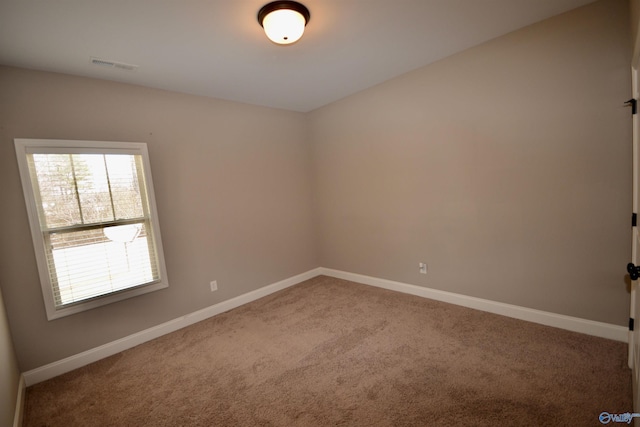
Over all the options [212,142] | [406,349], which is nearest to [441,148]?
[406,349]

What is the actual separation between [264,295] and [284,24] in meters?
3.16

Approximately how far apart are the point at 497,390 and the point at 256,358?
1831 millimetres

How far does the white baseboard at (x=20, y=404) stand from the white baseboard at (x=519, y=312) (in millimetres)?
3437

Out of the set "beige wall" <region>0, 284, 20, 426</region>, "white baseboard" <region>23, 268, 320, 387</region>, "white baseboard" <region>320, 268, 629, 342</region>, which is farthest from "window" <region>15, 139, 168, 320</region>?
"white baseboard" <region>320, 268, 629, 342</region>

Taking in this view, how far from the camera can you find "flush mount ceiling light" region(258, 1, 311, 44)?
1.83 meters

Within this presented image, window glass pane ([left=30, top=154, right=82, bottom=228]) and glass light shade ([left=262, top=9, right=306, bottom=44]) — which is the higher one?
glass light shade ([left=262, top=9, right=306, bottom=44])

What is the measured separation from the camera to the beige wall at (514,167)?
7.23 ft

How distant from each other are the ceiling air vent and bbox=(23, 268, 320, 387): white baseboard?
2496 millimetres

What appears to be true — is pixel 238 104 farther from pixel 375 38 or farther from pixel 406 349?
pixel 406 349

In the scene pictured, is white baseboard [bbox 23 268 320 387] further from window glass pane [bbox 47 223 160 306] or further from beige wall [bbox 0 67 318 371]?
window glass pane [bbox 47 223 160 306]

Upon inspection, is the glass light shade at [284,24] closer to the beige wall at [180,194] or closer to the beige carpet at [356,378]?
the beige wall at [180,194]

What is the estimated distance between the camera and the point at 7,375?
182cm

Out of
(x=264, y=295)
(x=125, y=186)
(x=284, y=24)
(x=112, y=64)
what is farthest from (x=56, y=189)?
(x=264, y=295)

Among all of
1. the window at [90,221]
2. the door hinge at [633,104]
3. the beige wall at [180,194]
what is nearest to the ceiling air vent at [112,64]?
the beige wall at [180,194]
